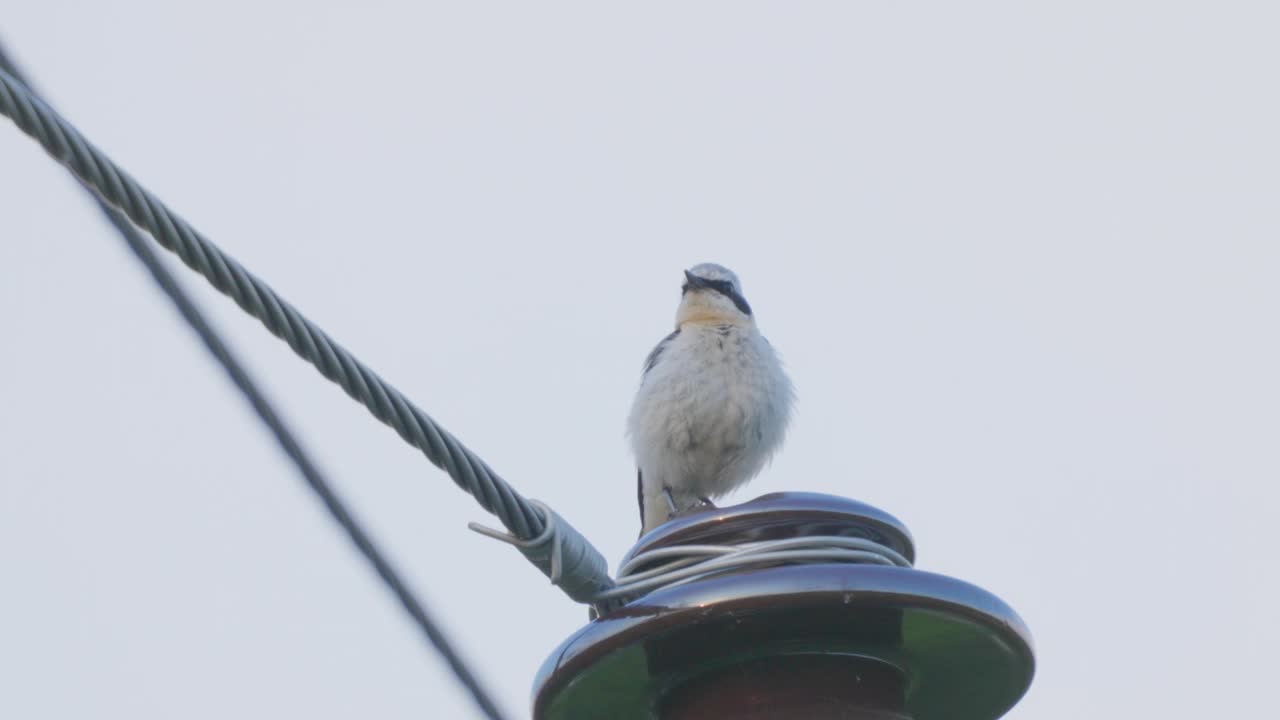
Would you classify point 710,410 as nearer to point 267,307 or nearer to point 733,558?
point 733,558

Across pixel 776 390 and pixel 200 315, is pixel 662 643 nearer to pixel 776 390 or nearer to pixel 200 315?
pixel 200 315

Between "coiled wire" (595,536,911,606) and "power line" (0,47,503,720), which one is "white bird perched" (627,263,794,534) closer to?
"power line" (0,47,503,720)

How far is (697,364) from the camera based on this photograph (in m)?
8.60

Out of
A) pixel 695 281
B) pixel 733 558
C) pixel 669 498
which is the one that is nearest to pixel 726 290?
pixel 695 281

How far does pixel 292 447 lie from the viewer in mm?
2984

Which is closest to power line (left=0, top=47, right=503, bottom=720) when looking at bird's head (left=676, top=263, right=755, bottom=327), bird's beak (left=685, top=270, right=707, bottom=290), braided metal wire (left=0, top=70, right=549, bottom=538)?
braided metal wire (left=0, top=70, right=549, bottom=538)

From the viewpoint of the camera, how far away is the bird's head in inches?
367

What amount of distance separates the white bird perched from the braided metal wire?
5567mm

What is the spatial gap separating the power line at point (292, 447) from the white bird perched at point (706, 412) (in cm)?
512

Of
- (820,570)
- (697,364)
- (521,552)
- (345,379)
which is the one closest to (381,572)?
(521,552)

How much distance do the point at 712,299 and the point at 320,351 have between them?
6968 millimetres

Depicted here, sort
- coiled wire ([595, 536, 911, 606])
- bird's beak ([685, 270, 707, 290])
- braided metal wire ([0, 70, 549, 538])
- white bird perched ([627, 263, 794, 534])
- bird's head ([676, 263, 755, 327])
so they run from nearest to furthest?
braided metal wire ([0, 70, 549, 538]) < coiled wire ([595, 536, 911, 606]) < white bird perched ([627, 263, 794, 534]) < bird's head ([676, 263, 755, 327]) < bird's beak ([685, 270, 707, 290])

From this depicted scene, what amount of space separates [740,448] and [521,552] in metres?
5.67

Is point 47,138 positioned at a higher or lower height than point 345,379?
higher
